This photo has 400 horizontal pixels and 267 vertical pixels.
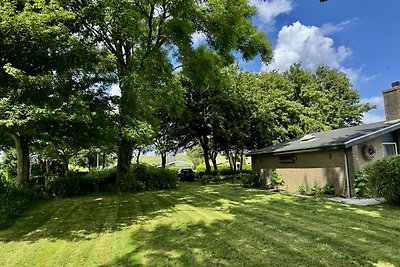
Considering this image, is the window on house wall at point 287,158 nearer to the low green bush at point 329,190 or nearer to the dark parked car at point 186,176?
the low green bush at point 329,190

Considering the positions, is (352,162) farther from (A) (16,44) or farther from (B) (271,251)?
(A) (16,44)

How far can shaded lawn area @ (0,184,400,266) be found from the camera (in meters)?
5.32

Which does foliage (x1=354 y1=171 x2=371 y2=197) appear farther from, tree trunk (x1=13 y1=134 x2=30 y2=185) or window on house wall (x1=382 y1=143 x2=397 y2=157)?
tree trunk (x1=13 y1=134 x2=30 y2=185)

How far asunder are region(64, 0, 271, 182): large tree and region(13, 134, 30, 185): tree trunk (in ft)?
14.3

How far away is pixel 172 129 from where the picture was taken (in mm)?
27344

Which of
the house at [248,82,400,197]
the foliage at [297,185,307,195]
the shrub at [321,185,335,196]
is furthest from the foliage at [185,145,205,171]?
the shrub at [321,185,335,196]

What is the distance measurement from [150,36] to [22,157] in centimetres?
849

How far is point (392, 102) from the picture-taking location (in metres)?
13.8

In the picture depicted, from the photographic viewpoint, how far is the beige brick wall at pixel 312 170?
12844 millimetres

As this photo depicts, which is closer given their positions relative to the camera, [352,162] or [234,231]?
[234,231]

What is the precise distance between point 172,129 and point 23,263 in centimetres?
2205

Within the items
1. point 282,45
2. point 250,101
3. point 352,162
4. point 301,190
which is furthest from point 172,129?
point 352,162

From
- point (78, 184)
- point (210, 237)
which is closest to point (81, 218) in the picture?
point (210, 237)

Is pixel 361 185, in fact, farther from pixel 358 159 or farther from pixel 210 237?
pixel 210 237
